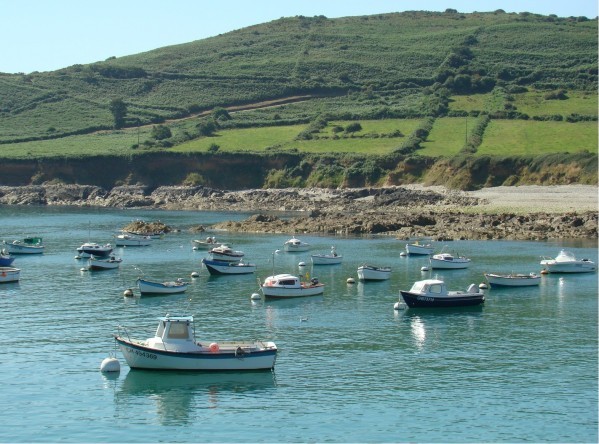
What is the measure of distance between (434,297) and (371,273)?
1258 centimetres

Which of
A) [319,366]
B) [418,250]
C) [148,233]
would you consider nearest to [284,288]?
[319,366]

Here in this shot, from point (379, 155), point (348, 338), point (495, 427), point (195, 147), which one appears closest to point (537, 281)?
point (348, 338)

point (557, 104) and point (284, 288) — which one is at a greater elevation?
point (557, 104)

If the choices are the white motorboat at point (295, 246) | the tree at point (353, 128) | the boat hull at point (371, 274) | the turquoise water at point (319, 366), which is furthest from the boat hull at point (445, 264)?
the tree at point (353, 128)

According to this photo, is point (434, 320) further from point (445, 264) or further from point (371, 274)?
point (445, 264)

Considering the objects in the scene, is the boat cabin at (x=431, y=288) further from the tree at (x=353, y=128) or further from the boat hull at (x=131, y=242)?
the tree at (x=353, y=128)

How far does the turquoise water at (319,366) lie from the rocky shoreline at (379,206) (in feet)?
84.6

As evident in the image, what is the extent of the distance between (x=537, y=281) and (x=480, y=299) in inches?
482

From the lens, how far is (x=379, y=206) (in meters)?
136

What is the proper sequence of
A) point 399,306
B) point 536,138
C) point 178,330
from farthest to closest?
1. point 536,138
2. point 399,306
3. point 178,330

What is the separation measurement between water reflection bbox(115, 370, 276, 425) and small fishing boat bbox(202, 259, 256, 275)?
1310 inches

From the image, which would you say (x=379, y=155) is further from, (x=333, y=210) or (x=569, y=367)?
(x=569, y=367)

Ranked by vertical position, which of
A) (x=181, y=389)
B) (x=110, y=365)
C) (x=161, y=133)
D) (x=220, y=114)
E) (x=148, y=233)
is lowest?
(x=181, y=389)

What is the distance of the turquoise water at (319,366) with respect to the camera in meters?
40.7
